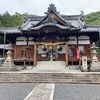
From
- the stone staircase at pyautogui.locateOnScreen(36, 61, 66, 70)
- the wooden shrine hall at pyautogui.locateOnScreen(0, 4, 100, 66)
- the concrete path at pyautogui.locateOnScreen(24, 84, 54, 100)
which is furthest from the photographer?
the wooden shrine hall at pyautogui.locateOnScreen(0, 4, 100, 66)

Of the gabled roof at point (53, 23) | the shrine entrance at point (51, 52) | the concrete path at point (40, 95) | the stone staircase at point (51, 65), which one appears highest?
the gabled roof at point (53, 23)

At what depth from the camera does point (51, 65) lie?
20203 millimetres

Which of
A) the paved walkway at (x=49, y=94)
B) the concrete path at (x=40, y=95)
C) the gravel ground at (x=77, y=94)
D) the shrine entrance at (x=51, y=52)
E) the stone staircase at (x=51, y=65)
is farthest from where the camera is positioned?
the shrine entrance at (x=51, y=52)

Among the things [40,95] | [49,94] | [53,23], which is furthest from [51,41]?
[40,95]

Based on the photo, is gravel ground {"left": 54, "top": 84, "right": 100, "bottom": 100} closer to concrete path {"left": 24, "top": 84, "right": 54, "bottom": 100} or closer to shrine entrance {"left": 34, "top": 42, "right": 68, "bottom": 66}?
concrete path {"left": 24, "top": 84, "right": 54, "bottom": 100}

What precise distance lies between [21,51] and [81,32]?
819 centimetres

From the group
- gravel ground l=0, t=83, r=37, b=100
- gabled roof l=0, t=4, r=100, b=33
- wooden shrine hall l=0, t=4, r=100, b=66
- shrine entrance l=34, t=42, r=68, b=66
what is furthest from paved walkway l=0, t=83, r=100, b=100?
shrine entrance l=34, t=42, r=68, b=66

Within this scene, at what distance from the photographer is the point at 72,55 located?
70.9 ft

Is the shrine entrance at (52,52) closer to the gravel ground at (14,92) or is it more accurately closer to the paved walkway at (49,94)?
the gravel ground at (14,92)

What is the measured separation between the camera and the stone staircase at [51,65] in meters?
19.7

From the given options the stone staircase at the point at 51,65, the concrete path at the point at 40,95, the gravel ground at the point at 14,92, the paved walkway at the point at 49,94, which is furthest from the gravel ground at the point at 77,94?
the stone staircase at the point at 51,65

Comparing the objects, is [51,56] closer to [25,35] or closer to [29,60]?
[29,60]

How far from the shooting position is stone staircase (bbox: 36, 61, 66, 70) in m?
19.7

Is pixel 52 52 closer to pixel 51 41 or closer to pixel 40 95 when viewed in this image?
pixel 51 41
